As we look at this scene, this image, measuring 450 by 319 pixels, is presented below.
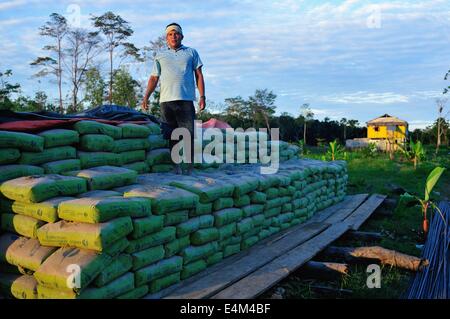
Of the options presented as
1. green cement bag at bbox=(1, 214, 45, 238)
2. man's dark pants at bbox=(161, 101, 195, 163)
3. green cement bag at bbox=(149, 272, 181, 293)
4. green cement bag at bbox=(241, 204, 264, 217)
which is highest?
man's dark pants at bbox=(161, 101, 195, 163)

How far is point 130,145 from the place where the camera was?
14.1ft

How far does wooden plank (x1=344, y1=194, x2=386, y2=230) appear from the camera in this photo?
5647mm

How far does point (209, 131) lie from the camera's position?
18.1ft

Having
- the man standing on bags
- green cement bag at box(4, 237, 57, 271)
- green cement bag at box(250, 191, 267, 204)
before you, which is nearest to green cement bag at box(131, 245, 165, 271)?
green cement bag at box(4, 237, 57, 271)

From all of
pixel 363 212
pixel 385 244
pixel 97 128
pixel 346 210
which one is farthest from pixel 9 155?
pixel 363 212

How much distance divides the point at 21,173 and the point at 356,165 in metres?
13.3

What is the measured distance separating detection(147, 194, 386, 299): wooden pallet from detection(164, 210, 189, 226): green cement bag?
0.43 m

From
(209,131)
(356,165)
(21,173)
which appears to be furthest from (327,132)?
(21,173)

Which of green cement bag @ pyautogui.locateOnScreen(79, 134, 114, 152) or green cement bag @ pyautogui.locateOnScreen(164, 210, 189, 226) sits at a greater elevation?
green cement bag @ pyautogui.locateOnScreen(79, 134, 114, 152)

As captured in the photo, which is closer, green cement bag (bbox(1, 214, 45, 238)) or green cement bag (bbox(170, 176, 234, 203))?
green cement bag (bbox(1, 214, 45, 238))

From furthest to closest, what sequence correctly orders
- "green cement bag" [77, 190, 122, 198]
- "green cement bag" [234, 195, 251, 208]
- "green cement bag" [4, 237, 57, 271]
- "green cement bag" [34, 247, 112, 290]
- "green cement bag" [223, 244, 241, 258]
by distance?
1. "green cement bag" [234, 195, 251, 208]
2. "green cement bag" [223, 244, 241, 258]
3. "green cement bag" [77, 190, 122, 198]
4. "green cement bag" [4, 237, 57, 271]
5. "green cement bag" [34, 247, 112, 290]

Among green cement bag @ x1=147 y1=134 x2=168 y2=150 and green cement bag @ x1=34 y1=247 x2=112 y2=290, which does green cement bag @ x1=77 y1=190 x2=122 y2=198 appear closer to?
green cement bag @ x1=34 y1=247 x2=112 y2=290

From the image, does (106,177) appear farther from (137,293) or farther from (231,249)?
(231,249)

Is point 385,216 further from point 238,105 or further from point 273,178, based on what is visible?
point 238,105
